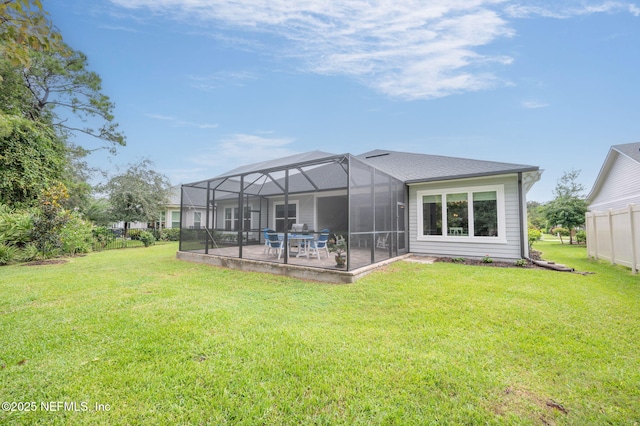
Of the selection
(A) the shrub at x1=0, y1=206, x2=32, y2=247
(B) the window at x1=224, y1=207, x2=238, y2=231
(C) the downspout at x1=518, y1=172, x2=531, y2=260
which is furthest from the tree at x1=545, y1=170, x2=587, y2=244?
(A) the shrub at x1=0, y1=206, x2=32, y2=247

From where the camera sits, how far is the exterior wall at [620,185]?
11.8 m

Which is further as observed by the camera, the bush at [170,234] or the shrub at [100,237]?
the bush at [170,234]

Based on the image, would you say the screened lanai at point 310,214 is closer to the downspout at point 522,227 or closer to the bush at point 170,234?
the downspout at point 522,227

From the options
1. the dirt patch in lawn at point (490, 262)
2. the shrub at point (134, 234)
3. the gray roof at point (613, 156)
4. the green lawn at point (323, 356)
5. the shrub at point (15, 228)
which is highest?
the gray roof at point (613, 156)

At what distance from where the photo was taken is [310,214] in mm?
13094

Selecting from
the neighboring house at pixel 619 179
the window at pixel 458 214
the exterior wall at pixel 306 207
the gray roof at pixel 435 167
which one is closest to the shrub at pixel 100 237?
the exterior wall at pixel 306 207

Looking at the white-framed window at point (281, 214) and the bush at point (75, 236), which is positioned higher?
the white-framed window at point (281, 214)

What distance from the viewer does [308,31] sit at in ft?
22.3

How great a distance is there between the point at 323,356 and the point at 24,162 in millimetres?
15066

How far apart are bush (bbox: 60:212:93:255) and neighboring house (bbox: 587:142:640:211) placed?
22.7 m

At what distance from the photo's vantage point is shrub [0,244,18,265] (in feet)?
27.8

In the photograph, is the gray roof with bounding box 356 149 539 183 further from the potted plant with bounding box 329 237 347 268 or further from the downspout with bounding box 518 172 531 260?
the potted plant with bounding box 329 237 347 268

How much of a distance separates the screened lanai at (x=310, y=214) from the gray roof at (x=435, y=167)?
3.23ft

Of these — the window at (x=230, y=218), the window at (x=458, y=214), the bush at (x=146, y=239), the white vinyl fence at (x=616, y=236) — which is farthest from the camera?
the bush at (x=146, y=239)
